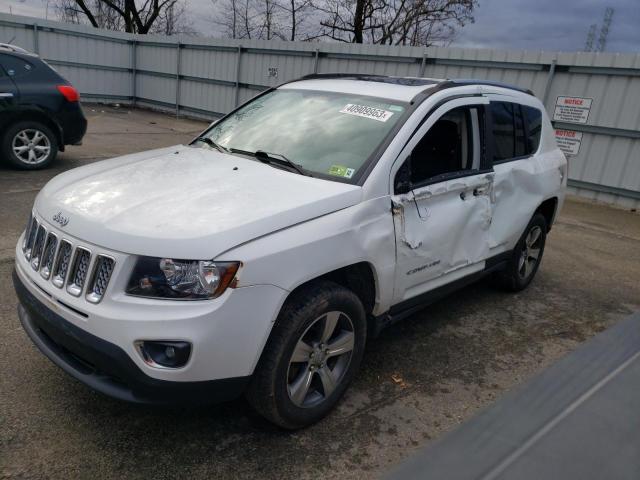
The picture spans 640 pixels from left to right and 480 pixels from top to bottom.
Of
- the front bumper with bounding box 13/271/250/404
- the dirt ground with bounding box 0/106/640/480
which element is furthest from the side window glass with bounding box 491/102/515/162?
the front bumper with bounding box 13/271/250/404

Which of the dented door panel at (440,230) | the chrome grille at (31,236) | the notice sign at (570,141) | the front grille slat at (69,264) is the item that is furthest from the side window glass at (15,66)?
the notice sign at (570,141)

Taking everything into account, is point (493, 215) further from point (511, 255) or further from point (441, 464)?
point (441, 464)

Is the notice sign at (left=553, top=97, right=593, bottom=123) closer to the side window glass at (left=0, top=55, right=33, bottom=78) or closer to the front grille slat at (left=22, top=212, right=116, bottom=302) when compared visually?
the side window glass at (left=0, top=55, right=33, bottom=78)

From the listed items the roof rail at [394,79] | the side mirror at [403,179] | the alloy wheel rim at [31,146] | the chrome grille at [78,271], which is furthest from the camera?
the alloy wheel rim at [31,146]

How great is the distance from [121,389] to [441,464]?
152 cm

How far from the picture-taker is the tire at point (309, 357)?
8.02ft

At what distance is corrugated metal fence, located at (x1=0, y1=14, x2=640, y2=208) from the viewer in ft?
30.7

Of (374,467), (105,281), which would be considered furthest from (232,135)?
(374,467)

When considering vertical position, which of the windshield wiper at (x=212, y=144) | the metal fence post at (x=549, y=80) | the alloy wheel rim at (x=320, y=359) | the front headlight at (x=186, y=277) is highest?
the metal fence post at (x=549, y=80)

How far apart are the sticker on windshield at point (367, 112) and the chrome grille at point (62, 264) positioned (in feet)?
6.17

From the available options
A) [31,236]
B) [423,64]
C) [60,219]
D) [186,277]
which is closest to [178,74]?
[423,64]

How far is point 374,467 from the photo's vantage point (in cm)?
254

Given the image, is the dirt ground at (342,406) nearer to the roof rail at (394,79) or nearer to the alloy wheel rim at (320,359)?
the alloy wheel rim at (320,359)

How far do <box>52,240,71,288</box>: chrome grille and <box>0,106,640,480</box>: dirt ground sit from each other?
686mm
